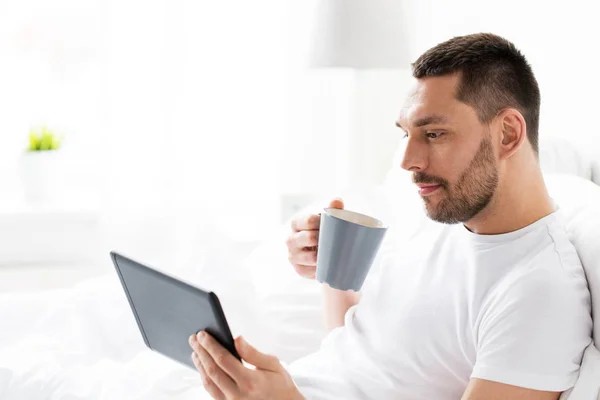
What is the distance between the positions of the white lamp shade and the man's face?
0.98 meters

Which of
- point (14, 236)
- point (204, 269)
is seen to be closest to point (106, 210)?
point (14, 236)

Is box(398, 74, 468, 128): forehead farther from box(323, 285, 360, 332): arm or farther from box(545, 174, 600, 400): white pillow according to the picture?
box(323, 285, 360, 332): arm

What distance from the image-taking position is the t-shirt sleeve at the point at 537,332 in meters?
0.90

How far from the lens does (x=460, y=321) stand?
3.32ft

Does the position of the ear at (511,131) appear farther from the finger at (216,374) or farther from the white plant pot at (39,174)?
the white plant pot at (39,174)

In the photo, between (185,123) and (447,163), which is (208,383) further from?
(185,123)

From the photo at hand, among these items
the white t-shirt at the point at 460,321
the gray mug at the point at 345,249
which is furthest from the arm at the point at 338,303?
the gray mug at the point at 345,249

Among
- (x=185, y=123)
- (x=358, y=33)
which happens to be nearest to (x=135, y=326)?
(x=358, y=33)

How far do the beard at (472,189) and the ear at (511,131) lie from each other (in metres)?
0.02

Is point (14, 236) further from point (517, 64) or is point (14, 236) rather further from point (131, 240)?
point (517, 64)

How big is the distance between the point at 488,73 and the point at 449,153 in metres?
0.13

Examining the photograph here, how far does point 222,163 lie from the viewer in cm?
268

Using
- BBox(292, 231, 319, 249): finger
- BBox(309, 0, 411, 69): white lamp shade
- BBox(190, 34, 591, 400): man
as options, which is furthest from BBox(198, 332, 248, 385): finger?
BBox(309, 0, 411, 69): white lamp shade

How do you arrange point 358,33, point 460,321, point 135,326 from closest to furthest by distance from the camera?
point 460,321 → point 135,326 → point 358,33
